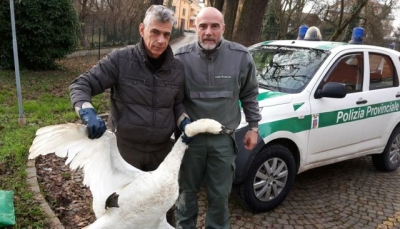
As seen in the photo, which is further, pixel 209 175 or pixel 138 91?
pixel 209 175

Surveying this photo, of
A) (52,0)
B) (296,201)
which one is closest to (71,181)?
(296,201)

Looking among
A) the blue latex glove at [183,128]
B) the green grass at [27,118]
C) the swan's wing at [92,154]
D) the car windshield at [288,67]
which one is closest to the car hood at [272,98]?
the car windshield at [288,67]

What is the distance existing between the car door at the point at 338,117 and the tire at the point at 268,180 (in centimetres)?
40

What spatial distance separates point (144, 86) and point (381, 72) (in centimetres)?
420

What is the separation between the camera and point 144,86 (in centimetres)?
255

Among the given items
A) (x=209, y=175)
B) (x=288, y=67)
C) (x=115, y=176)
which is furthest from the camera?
(x=288, y=67)

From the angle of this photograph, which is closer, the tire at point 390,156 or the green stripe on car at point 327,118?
the green stripe on car at point 327,118

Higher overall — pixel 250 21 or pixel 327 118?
pixel 250 21

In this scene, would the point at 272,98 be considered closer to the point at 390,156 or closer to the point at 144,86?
the point at 144,86

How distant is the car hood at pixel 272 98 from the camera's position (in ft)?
13.3

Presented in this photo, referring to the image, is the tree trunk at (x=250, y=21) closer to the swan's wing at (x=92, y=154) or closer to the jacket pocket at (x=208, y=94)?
the jacket pocket at (x=208, y=94)

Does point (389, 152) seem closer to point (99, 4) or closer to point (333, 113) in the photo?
point (333, 113)

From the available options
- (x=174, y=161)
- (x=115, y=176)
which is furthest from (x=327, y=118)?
(x=115, y=176)

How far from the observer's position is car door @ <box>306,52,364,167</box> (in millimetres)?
4387
